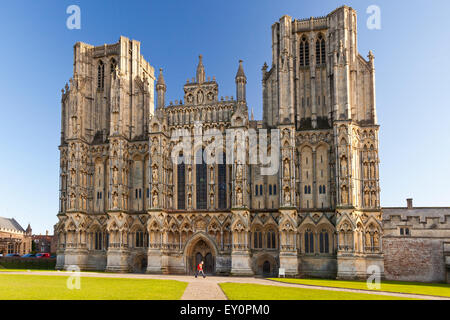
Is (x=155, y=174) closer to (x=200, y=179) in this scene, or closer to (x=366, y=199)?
(x=200, y=179)

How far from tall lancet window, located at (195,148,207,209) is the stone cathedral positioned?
0.17 meters

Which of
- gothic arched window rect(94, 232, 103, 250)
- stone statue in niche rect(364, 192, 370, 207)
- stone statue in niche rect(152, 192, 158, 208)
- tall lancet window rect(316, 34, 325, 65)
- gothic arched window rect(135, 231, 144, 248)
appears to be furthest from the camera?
gothic arched window rect(94, 232, 103, 250)

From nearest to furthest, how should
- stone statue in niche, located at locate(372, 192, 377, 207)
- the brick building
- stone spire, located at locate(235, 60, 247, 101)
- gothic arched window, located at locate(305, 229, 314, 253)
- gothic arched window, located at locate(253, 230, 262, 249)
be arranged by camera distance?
stone statue in niche, located at locate(372, 192, 377, 207) → gothic arched window, located at locate(305, 229, 314, 253) → gothic arched window, located at locate(253, 230, 262, 249) → stone spire, located at locate(235, 60, 247, 101) → the brick building

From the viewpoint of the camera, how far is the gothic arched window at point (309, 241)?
50.8m

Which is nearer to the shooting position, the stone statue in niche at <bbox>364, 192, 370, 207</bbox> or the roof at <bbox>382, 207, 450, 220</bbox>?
the stone statue in niche at <bbox>364, 192, 370, 207</bbox>

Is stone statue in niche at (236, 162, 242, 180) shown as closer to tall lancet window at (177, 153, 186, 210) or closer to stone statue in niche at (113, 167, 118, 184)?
tall lancet window at (177, 153, 186, 210)

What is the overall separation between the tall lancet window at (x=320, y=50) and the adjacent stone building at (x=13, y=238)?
7263 cm

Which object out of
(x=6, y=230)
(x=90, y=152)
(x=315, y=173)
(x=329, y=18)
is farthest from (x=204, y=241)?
(x=6, y=230)

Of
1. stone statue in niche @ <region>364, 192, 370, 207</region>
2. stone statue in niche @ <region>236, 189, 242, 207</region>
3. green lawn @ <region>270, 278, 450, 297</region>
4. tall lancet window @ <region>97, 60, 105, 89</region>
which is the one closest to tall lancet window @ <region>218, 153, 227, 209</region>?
stone statue in niche @ <region>236, 189, 242, 207</region>

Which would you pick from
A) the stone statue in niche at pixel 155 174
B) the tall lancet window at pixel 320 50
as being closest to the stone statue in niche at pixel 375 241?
the tall lancet window at pixel 320 50

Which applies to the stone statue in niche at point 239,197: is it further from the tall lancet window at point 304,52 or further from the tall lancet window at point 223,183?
the tall lancet window at point 304,52

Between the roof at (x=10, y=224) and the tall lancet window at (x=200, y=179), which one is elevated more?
the tall lancet window at (x=200, y=179)

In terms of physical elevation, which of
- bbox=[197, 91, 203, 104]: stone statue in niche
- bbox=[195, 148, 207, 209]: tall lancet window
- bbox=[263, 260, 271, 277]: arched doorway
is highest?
bbox=[197, 91, 203, 104]: stone statue in niche

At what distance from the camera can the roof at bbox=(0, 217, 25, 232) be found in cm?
10857
